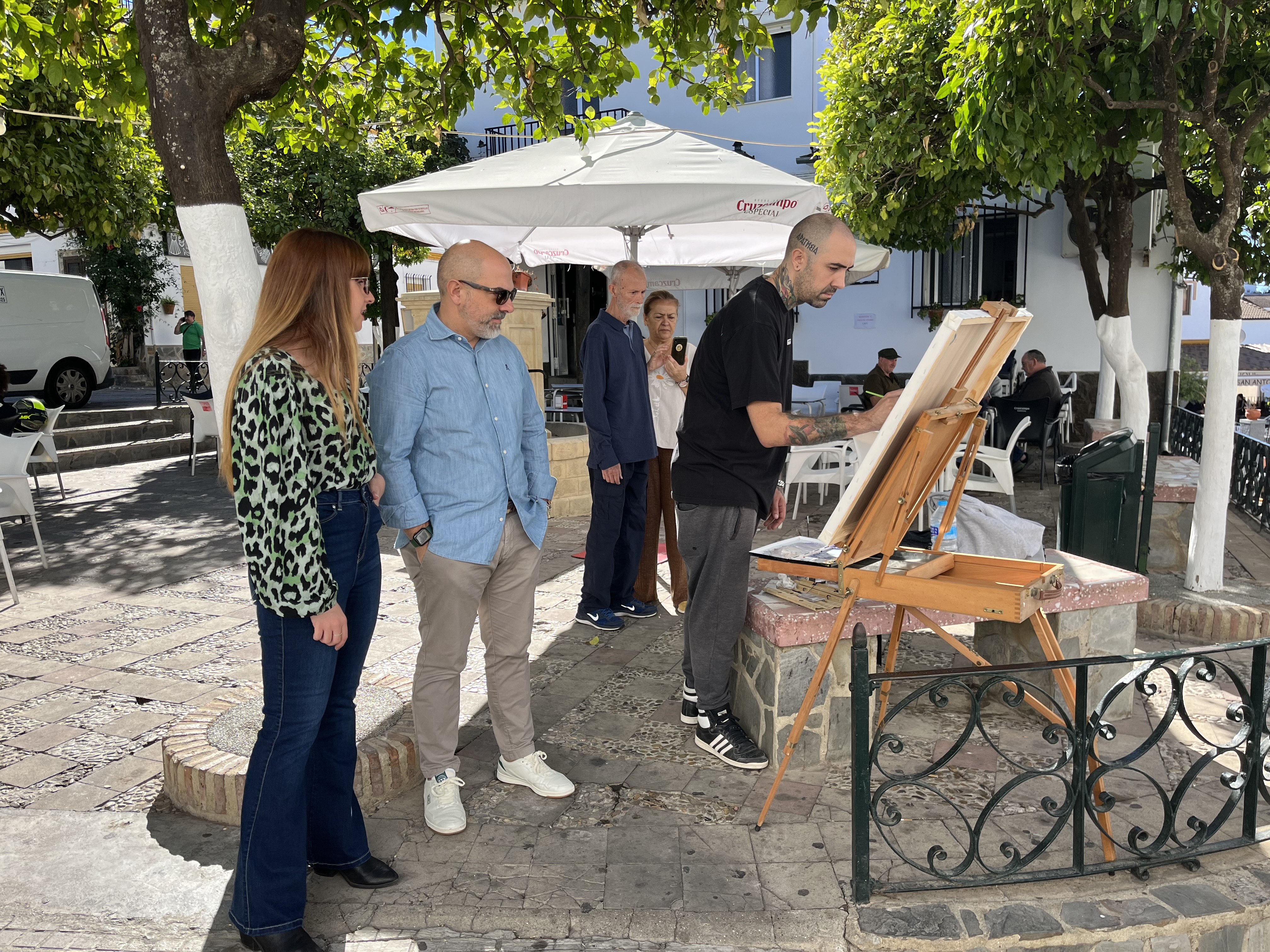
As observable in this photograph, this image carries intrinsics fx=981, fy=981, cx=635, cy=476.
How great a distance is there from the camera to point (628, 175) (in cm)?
543

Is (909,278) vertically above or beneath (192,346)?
above

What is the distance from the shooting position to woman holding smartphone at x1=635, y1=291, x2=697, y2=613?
5715 millimetres

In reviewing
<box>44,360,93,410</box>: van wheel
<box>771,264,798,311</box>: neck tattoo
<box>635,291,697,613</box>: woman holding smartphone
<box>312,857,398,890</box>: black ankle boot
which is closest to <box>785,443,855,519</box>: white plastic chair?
→ <box>635,291,697,613</box>: woman holding smartphone

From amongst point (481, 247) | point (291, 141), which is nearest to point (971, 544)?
point (481, 247)

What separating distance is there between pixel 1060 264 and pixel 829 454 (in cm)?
844

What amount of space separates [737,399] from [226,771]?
2.11 meters

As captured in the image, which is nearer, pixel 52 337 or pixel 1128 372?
pixel 1128 372

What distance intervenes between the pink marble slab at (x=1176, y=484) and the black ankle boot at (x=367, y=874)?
4.97 metres

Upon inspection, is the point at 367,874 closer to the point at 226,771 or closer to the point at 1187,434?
the point at 226,771

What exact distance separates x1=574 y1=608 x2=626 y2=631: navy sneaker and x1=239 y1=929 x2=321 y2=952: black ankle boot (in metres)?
2.86

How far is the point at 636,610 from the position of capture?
5.57 metres

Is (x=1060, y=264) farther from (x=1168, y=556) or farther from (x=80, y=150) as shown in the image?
(x=80, y=150)

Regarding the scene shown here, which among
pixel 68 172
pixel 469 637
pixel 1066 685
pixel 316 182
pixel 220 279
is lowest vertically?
pixel 1066 685

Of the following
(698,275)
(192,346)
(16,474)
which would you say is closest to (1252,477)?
(698,275)
